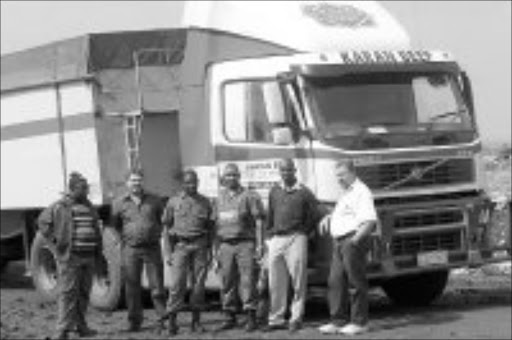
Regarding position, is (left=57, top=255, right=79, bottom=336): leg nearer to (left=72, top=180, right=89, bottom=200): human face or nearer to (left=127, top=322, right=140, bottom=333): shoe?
(left=72, top=180, right=89, bottom=200): human face

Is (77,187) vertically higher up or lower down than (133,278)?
higher up

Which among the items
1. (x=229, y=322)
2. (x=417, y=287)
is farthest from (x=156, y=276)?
(x=417, y=287)

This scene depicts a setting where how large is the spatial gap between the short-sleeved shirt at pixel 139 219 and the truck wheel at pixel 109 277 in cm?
139

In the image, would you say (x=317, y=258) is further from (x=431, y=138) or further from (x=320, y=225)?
(x=431, y=138)

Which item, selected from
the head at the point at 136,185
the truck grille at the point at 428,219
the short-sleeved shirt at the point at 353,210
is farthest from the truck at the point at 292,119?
the head at the point at 136,185

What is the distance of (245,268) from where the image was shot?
1243 cm

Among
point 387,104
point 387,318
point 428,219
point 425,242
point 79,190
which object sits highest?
point 387,104

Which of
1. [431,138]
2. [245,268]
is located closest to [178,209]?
[245,268]

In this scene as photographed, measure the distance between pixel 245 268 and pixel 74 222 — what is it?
186cm

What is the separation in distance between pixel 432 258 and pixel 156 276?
306 centimetres

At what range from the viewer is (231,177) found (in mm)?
12539

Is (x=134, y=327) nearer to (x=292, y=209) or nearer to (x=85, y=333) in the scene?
(x=85, y=333)

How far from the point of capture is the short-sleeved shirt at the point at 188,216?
12.6 meters

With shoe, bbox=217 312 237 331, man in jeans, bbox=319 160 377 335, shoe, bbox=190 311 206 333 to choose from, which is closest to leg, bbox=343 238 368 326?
man in jeans, bbox=319 160 377 335
